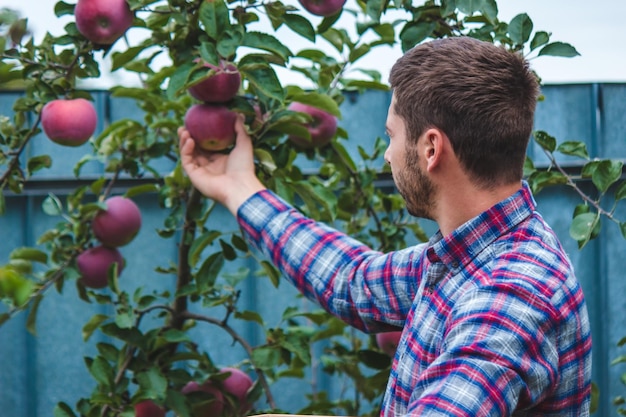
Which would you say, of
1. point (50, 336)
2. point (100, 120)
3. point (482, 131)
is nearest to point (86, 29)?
point (482, 131)

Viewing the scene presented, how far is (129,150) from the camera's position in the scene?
211 cm

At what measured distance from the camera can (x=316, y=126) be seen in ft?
6.30

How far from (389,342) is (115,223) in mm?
676

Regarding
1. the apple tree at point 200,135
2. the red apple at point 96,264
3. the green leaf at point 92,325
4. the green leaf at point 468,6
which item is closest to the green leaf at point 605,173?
the apple tree at point 200,135

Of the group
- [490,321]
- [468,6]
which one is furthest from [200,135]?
[490,321]

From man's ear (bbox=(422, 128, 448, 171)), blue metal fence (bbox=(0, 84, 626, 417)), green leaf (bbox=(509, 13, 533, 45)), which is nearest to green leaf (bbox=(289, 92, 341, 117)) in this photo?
green leaf (bbox=(509, 13, 533, 45))

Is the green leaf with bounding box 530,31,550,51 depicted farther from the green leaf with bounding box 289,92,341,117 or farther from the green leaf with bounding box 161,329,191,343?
the green leaf with bounding box 161,329,191,343

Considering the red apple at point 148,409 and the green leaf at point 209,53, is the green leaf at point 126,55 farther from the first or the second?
the red apple at point 148,409

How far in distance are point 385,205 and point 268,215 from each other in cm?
68

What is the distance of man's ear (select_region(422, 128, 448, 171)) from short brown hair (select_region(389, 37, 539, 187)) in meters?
0.01

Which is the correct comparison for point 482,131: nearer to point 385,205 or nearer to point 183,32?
point 183,32

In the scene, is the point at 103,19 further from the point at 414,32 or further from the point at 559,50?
the point at 559,50

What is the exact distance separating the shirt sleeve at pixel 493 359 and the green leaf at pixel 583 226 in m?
0.63

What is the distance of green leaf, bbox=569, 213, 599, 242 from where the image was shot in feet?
5.45
